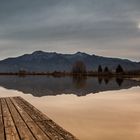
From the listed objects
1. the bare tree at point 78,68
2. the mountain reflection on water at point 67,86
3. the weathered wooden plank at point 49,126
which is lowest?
the weathered wooden plank at point 49,126

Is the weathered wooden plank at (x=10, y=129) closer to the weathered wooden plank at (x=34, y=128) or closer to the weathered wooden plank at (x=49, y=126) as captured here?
the weathered wooden plank at (x=34, y=128)

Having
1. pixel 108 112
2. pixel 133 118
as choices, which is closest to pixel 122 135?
pixel 133 118

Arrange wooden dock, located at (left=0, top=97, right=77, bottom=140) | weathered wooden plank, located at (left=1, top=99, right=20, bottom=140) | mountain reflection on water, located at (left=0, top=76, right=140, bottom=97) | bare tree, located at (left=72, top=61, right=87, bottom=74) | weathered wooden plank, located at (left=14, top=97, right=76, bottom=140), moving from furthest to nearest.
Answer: bare tree, located at (left=72, top=61, right=87, bottom=74)
mountain reflection on water, located at (left=0, top=76, right=140, bottom=97)
weathered wooden plank, located at (left=14, top=97, right=76, bottom=140)
wooden dock, located at (left=0, top=97, right=77, bottom=140)
weathered wooden plank, located at (left=1, top=99, right=20, bottom=140)

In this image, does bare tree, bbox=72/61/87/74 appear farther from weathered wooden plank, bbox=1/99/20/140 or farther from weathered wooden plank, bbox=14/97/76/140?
weathered wooden plank, bbox=1/99/20/140

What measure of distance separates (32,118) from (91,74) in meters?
112

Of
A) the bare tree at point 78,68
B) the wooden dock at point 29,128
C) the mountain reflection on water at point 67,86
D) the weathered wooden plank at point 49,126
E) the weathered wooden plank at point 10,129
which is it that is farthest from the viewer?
the bare tree at point 78,68

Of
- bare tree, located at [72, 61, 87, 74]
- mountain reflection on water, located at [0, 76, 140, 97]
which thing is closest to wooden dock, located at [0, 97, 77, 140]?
mountain reflection on water, located at [0, 76, 140, 97]

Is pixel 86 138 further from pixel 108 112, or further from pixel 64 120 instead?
pixel 108 112

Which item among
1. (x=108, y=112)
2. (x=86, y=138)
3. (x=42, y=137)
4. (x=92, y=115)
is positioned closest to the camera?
(x=42, y=137)

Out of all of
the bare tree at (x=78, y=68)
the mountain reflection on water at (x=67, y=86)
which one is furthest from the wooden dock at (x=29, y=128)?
the bare tree at (x=78, y=68)

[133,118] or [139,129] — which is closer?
[139,129]

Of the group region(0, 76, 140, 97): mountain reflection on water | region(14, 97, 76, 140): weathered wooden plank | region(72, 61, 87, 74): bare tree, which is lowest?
region(14, 97, 76, 140): weathered wooden plank

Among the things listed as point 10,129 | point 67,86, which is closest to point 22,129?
Result: point 10,129

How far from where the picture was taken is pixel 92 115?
726 inches
